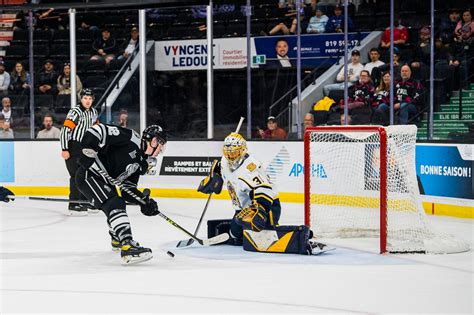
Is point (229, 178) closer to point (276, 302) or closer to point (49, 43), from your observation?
point (276, 302)

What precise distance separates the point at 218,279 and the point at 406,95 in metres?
4.29

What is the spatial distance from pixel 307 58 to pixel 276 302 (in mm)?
5645

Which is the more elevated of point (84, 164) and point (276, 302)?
point (84, 164)

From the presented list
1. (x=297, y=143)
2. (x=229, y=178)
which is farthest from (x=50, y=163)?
(x=229, y=178)

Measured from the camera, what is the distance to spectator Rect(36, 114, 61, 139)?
962cm

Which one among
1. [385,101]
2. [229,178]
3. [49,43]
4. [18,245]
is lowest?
[18,245]

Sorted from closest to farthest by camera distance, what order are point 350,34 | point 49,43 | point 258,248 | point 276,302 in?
point 276,302 → point 258,248 → point 350,34 → point 49,43

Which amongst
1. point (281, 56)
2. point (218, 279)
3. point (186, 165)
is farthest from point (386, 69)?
point (218, 279)

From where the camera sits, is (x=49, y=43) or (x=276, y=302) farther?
(x=49, y=43)

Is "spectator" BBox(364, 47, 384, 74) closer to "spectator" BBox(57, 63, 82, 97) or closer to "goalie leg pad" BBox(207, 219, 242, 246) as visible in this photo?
"spectator" BBox(57, 63, 82, 97)

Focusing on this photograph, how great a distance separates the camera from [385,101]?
27.5ft

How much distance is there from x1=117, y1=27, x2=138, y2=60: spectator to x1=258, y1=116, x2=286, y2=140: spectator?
1.81 m

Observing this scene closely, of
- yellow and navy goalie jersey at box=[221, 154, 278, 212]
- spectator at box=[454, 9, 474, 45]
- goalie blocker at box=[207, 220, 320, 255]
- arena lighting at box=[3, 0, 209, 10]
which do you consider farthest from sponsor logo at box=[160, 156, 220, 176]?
goalie blocker at box=[207, 220, 320, 255]

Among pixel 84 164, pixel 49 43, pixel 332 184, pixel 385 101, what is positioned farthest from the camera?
pixel 49 43
